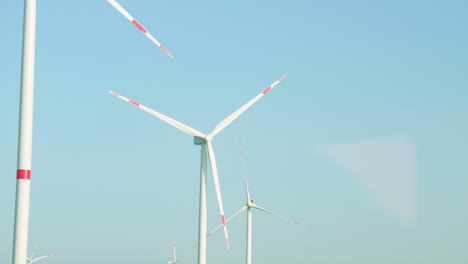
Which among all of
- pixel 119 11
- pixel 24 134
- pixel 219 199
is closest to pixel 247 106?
pixel 219 199

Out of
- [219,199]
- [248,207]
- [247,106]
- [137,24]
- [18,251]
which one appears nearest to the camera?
[18,251]

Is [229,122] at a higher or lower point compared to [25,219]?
higher

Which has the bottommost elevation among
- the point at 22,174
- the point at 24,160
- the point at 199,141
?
the point at 22,174

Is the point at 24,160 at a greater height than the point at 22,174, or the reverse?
the point at 24,160

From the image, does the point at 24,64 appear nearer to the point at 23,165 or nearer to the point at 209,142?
the point at 23,165

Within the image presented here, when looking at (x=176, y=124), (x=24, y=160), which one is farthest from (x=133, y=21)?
(x=176, y=124)

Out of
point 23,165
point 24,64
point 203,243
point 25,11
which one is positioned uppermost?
point 25,11

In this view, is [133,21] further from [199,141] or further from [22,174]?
[199,141]

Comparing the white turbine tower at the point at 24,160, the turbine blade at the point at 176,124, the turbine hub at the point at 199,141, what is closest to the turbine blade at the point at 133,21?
the white turbine tower at the point at 24,160

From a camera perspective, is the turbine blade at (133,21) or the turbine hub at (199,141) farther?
the turbine hub at (199,141)

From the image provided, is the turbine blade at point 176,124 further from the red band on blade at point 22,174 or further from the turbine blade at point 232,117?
the red band on blade at point 22,174

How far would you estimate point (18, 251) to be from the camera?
3462cm

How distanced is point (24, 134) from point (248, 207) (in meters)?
61.5

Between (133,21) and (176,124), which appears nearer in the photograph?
(133,21)
